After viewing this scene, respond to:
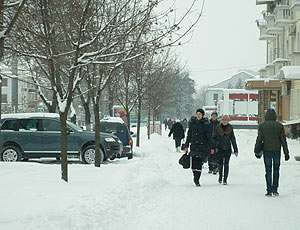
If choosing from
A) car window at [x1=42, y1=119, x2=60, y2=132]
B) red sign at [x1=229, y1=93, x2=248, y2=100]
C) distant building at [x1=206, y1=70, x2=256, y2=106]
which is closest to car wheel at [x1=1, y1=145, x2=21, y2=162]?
car window at [x1=42, y1=119, x2=60, y2=132]

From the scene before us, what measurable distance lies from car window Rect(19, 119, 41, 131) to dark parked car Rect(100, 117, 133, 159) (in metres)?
4.02

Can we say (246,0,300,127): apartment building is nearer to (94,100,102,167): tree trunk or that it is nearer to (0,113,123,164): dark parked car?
(0,113,123,164): dark parked car

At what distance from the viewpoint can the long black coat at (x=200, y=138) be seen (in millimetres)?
13898

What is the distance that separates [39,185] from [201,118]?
507 cm

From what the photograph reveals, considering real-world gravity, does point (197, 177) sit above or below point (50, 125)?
below

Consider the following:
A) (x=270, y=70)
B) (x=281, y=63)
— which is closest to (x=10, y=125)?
(x=281, y=63)

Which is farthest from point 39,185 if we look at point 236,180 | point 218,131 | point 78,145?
point 78,145

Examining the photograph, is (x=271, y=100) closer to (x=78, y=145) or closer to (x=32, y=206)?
(x=78, y=145)

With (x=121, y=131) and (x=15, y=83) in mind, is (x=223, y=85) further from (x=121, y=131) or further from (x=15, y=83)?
(x=121, y=131)

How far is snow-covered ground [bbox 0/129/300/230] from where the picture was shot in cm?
780

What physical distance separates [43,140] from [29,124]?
0.79 metres

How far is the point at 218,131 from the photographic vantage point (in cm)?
1457

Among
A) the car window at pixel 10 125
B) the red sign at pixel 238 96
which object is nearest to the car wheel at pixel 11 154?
the car window at pixel 10 125

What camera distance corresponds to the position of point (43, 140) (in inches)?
797
